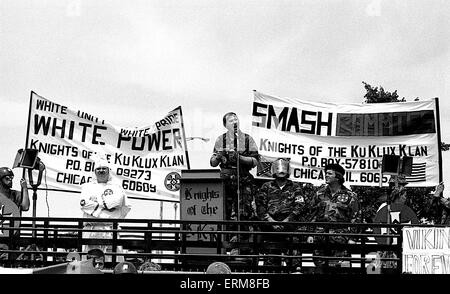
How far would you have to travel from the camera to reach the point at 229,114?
34.1 feet

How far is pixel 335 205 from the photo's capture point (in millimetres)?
10109

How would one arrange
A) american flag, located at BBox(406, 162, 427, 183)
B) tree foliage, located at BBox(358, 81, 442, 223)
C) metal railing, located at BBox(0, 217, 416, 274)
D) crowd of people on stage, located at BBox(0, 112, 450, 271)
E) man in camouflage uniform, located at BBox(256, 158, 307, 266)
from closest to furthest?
metal railing, located at BBox(0, 217, 416, 274) → crowd of people on stage, located at BBox(0, 112, 450, 271) → man in camouflage uniform, located at BBox(256, 158, 307, 266) → american flag, located at BBox(406, 162, 427, 183) → tree foliage, located at BBox(358, 81, 442, 223)

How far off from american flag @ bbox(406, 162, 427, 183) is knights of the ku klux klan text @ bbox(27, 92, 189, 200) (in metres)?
3.40

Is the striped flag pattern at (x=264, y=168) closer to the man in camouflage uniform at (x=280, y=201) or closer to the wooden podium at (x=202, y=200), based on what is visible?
the man in camouflage uniform at (x=280, y=201)

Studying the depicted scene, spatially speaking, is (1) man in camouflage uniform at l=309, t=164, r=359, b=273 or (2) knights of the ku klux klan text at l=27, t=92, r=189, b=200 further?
(2) knights of the ku klux klan text at l=27, t=92, r=189, b=200

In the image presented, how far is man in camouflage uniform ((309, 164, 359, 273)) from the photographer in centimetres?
995

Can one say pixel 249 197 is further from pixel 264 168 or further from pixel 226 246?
pixel 264 168

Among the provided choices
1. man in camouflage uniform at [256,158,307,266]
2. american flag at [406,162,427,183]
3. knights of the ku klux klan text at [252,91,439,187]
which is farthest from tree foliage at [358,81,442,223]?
man in camouflage uniform at [256,158,307,266]

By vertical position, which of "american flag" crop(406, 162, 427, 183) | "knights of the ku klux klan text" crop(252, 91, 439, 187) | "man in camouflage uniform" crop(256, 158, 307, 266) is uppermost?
"knights of the ku klux klan text" crop(252, 91, 439, 187)

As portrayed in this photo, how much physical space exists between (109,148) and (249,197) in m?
3.37

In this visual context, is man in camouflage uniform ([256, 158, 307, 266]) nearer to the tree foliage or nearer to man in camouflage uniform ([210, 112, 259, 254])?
man in camouflage uniform ([210, 112, 259, 254])

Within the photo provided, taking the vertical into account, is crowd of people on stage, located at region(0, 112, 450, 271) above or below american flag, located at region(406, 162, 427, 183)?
below
